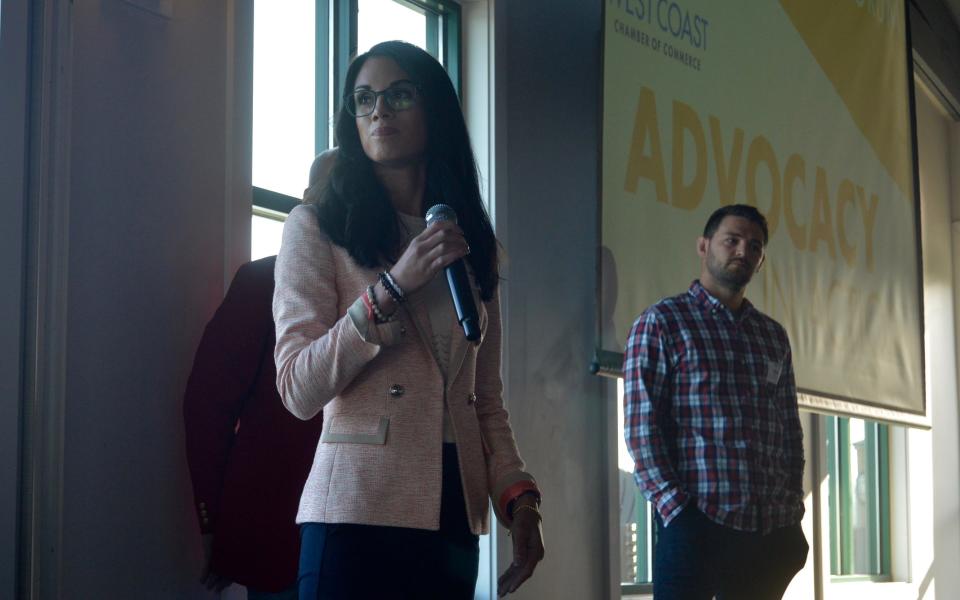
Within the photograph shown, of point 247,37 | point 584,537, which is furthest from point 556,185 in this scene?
point 247,37

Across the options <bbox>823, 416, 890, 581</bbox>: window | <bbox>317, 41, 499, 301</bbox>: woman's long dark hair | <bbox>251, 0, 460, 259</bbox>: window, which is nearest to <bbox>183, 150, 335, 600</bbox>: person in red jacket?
<bbox>251, 0, 460, 259</bbox>: window

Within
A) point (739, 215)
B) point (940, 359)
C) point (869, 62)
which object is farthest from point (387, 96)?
point (940, 359)

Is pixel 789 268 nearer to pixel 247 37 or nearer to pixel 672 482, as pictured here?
pixel 672 482

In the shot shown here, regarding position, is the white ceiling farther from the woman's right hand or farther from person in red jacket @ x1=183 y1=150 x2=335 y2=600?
the woman's right hand

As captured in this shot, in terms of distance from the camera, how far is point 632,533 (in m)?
4.49

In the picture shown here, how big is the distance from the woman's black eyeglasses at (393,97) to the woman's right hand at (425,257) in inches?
A: 9.1

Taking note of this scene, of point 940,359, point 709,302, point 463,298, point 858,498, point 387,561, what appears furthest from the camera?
point 940,359

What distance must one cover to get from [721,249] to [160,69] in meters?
1.64

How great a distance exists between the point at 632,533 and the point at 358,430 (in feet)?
10.6

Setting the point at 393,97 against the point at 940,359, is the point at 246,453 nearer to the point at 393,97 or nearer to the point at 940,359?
the point at 393,97

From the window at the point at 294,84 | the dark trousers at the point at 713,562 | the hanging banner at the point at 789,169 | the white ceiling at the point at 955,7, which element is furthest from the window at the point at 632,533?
the white ceiling at the point at 955,7

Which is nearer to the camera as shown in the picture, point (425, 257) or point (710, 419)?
point (425, 257)

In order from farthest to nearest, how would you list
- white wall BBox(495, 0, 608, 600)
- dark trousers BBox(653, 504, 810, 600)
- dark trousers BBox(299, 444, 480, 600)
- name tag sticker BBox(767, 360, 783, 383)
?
white wall BBox(495, 0, 608, 600) → name tag sticker BBox(767, 360, 783, 383) → dark trousers BBox(653, 504, 810, 600) → dark trousers BBox(299, 444, 480, 600)

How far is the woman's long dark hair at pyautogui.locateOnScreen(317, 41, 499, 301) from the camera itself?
1.53 metres
